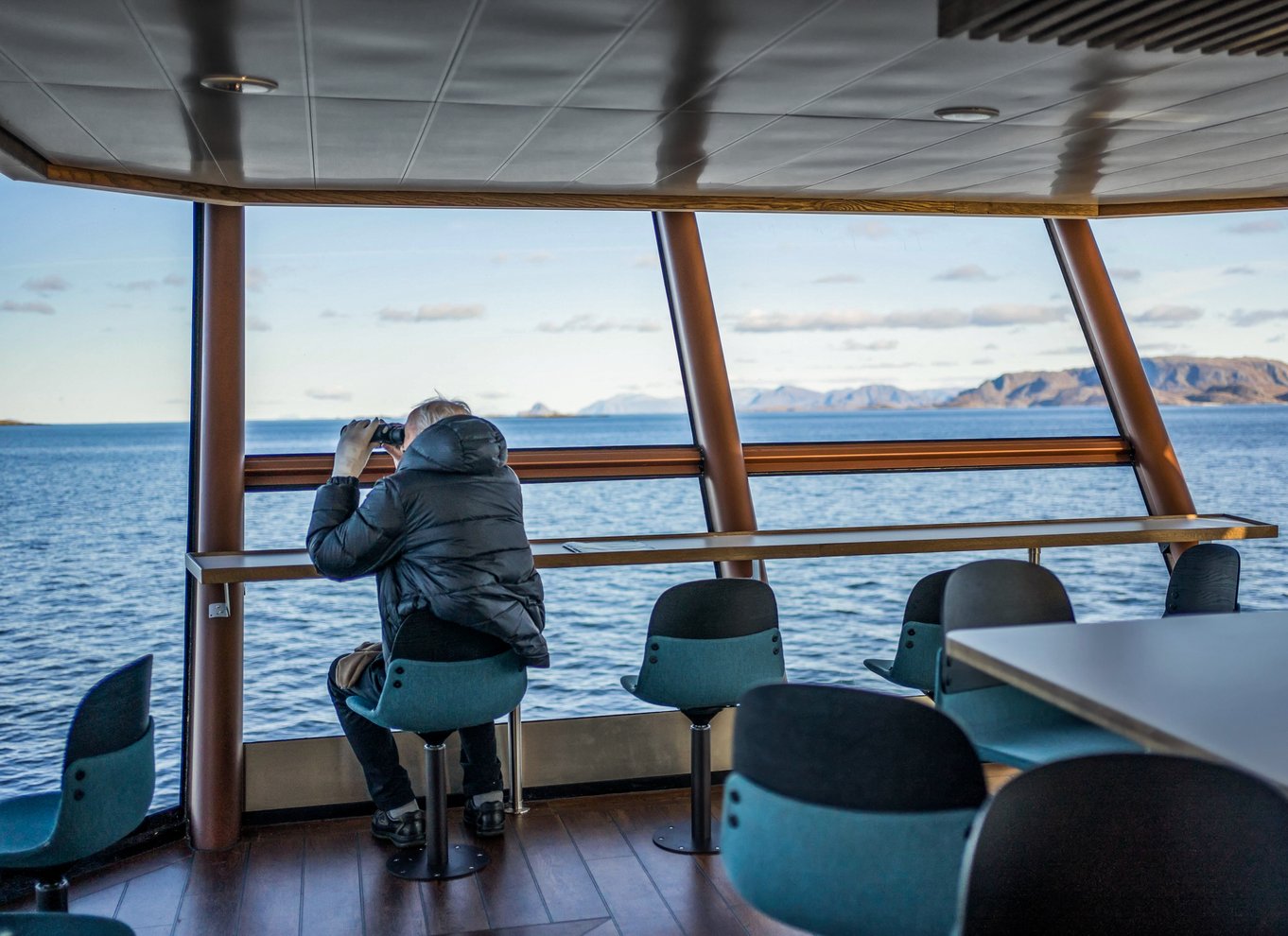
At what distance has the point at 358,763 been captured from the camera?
4141 mm

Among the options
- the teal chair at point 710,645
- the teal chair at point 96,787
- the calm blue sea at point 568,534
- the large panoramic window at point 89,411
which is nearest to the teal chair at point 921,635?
the teal chair at point 710,645

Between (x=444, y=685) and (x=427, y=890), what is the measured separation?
0.68 metres

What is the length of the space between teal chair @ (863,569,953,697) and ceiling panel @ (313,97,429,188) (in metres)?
2.00

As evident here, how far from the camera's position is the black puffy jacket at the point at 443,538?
3.27m

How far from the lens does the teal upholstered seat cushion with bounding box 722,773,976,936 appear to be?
1749 millimetres

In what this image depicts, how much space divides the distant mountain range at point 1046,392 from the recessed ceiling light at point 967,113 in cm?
1539

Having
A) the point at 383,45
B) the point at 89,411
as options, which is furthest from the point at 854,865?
the point at 89,411

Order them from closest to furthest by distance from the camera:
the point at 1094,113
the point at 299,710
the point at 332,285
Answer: the point at 1094,113, the point at 299,710, the point at 332,285

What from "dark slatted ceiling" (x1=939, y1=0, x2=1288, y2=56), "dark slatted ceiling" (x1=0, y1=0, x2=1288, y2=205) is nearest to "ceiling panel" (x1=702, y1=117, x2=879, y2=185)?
"dark slatted ceiling" (x1=0, y1=0, x2=1288, y2=205)

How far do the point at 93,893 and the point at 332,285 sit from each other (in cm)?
3203

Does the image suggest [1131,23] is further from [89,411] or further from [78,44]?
[89,411]

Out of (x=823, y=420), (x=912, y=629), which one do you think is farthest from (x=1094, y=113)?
(x=823, y=420)

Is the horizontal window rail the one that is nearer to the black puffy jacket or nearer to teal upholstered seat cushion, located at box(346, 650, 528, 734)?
the black puffy jacket

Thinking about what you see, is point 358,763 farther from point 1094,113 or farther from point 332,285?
point 332,285
